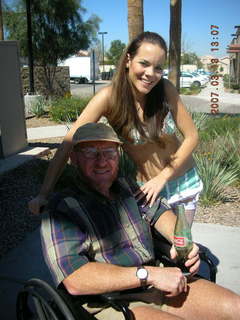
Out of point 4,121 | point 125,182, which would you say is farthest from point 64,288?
point 4,121

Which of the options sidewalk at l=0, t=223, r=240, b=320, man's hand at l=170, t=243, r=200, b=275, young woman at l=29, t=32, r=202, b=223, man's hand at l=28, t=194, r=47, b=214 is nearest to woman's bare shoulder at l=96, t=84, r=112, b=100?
young woman at l=29, t=32, r=202, b=223

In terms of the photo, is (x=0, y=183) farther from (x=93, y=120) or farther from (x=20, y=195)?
(x=93, y=120)

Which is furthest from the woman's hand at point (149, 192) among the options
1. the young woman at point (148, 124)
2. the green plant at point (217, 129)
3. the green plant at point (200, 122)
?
the green plant at point (200, 122)

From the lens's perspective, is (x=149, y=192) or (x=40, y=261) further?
(x=40, y=261)

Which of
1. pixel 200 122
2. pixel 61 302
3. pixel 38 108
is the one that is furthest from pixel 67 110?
pixel 61 302

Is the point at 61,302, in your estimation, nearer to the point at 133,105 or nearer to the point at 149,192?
the point at 149,192

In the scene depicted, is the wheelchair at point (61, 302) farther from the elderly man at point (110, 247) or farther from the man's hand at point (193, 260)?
the man's hand at point (193, 260)

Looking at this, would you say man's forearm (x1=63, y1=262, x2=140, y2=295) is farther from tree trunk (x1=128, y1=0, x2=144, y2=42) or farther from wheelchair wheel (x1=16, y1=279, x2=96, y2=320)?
tree trunk (x1=128, y1=0, x2=144, y2=42)

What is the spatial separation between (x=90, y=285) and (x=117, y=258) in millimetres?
251

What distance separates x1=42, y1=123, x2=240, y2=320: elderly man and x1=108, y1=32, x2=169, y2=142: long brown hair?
0.89 ft

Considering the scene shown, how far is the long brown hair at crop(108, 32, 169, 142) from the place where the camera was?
219 cm

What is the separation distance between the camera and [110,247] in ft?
6.28

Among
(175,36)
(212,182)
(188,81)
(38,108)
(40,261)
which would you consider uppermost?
(175,36)

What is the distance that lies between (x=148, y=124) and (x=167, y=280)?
94cm
